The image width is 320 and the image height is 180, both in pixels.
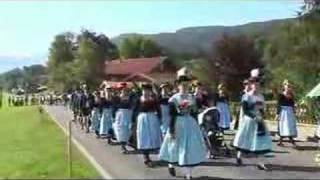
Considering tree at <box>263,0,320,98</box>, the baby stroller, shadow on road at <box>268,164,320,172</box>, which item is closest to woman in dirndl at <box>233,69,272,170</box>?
shadow on road at <box>268,164,320,172</box>

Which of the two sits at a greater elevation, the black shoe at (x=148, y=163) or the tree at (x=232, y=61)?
the tree at (x=232, y=61)

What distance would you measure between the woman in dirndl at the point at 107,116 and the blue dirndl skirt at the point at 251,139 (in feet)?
29.7

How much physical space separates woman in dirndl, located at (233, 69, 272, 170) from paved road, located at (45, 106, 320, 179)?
49cm

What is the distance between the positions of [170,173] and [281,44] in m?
53.7

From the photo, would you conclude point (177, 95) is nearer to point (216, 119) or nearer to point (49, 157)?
point (216, 119)

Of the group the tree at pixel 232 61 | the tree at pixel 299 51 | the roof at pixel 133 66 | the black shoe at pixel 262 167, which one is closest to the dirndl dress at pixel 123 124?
the black shoe at pixel 262 167

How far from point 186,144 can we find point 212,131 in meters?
4.58

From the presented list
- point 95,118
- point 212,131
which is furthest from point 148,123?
point 95,118

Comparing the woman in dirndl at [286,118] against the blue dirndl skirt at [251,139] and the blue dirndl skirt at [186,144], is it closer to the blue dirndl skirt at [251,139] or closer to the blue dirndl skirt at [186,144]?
the blue dirndl skirt at [251,139]

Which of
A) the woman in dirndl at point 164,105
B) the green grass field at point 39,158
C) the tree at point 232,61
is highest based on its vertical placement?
the tree at point 232,61

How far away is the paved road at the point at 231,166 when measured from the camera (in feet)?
53.6

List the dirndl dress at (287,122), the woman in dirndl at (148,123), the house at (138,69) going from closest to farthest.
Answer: the woman in dirndl at (148,123), the dirndl dress at (287,122), the house at (138,69)

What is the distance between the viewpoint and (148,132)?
18.3 m

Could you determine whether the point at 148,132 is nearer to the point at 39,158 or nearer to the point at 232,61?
the point at 39,158
